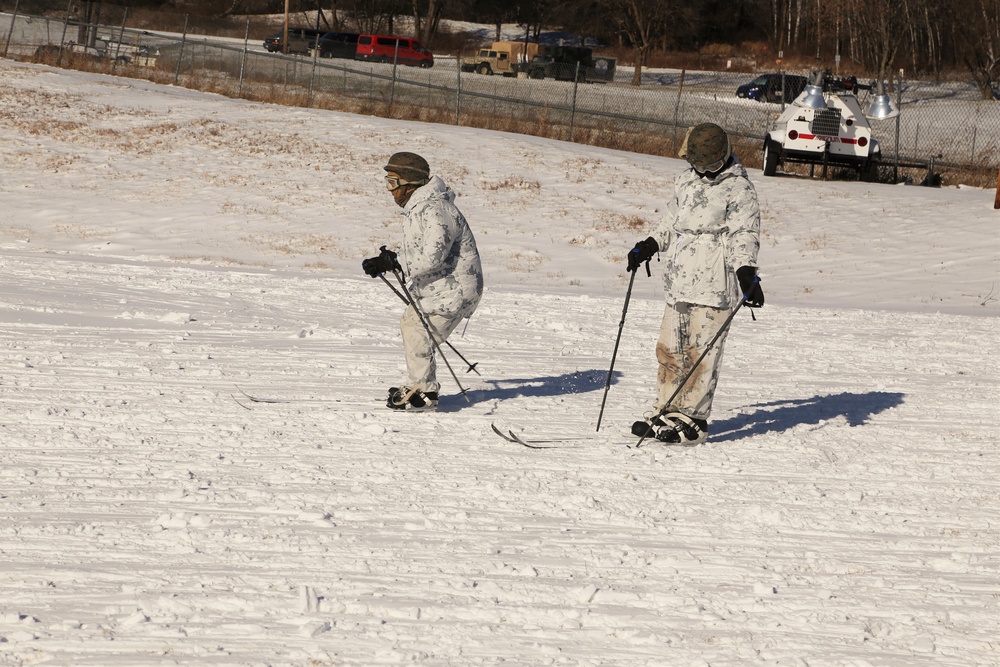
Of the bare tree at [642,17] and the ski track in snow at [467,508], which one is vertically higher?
the bare tree at [642,17]

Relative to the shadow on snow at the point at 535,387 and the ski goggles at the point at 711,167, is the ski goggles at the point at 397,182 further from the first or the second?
the ski goggles at the point at 711,167

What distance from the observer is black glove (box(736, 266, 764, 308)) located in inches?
251

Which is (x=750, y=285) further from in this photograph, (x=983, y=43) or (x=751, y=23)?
(x=751, y=23)

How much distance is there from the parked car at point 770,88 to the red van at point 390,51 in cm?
1489

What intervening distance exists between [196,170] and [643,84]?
109ft

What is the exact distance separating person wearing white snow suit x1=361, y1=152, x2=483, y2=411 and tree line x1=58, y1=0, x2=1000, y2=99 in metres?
41.2

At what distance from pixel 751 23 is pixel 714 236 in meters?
66.0

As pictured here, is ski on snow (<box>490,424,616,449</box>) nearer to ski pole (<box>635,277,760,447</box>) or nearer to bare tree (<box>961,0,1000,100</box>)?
ski pole (<box>635,277,760,447</box>)

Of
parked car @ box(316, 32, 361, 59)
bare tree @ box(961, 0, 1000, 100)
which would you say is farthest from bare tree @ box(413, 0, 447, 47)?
bare tree @ box(961, 0, 1000, 100)

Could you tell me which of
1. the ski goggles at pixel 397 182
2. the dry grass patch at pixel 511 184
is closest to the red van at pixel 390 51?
the dry grass patch at pixel 511 184

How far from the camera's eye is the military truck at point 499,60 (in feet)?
166

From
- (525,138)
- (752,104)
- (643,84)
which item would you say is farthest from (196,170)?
(643,84)

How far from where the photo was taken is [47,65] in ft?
105

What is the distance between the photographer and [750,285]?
6.37 meters
